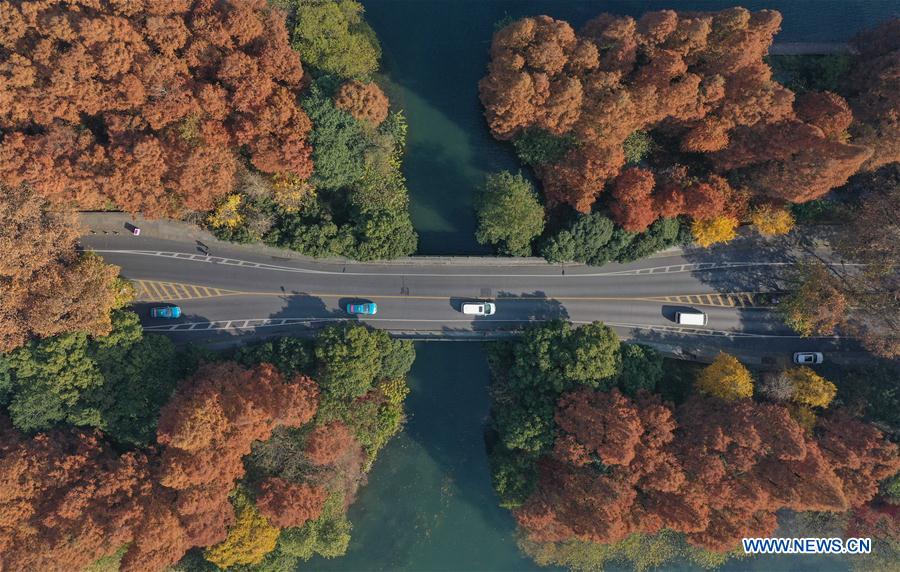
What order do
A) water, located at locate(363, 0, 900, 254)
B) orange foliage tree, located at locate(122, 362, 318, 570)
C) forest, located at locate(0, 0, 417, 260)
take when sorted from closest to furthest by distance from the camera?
forest, located at locate(0, 0, 417, 260) → orange foliage tree, located at locate(122, 362, 318, 570) → water, located at locate(363, 0, 900, 254)

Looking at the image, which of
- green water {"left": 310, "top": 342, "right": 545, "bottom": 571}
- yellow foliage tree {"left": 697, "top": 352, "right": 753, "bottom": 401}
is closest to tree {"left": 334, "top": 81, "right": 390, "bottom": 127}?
green water {"left": 310, "top": 342, "right": 545, "bottom": 571}

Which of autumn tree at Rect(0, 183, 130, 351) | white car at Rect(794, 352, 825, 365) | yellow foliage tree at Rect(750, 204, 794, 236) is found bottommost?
white car at Rect(794, 352, 825, 365)

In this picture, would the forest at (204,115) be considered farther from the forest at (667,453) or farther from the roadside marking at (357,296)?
the forest at (667,453)

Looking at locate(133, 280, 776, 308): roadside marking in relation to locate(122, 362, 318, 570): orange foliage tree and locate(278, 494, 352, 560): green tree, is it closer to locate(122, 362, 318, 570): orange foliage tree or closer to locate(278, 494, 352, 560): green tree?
locate(122, 362, 318, 570): orange foliage tree

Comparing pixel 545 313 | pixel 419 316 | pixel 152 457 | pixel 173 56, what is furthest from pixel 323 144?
pixel 152 457

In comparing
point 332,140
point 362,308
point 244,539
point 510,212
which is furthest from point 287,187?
point 244,539

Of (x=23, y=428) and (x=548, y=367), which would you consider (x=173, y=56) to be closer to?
(x=23, y=428)

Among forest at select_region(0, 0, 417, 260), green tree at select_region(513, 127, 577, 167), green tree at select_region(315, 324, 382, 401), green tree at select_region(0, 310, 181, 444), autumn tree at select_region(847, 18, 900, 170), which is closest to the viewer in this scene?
forest at select_region(0, 0, 417, 260)

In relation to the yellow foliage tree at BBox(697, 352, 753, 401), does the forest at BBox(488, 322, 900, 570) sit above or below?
below
